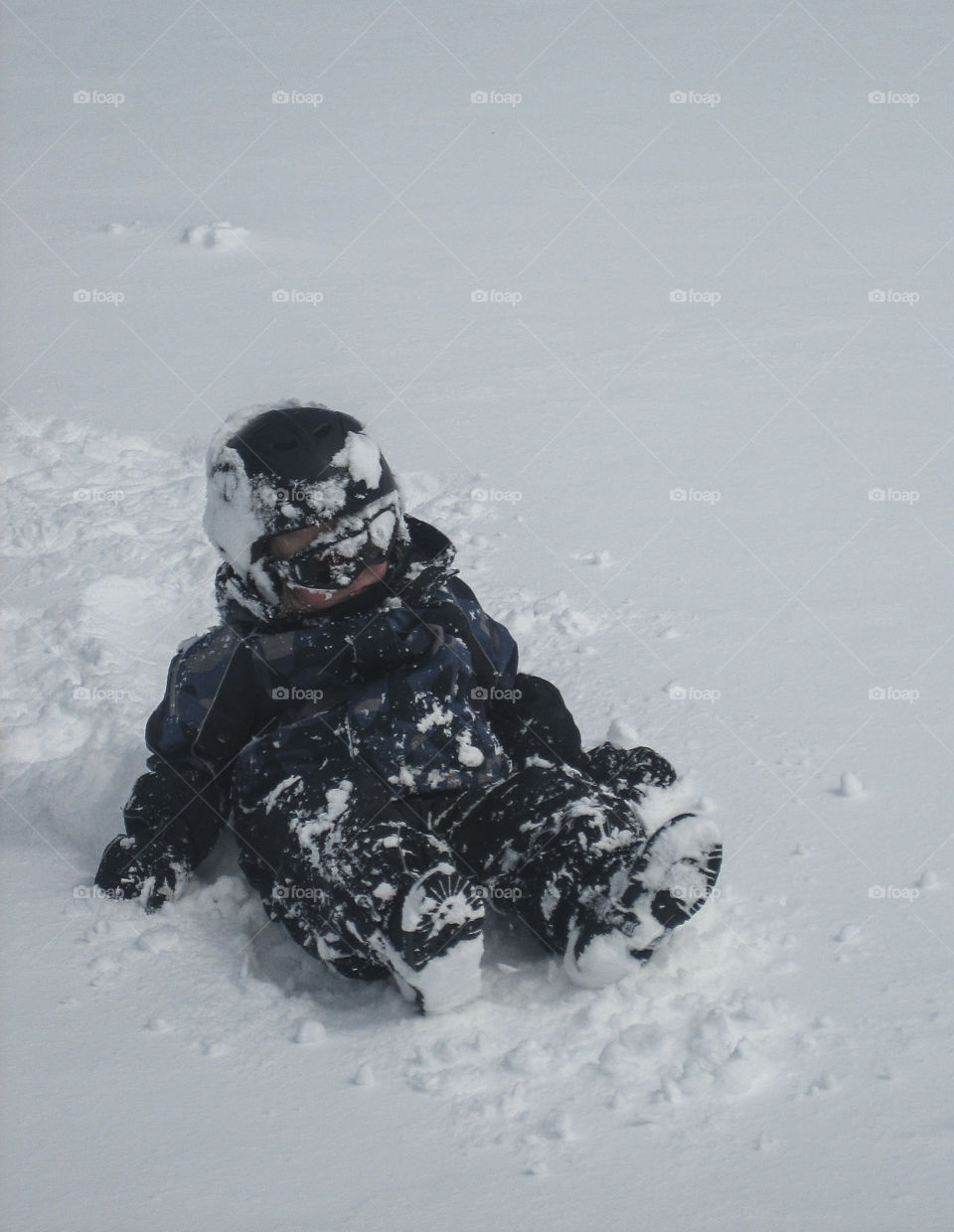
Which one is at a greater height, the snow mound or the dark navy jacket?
the dark navy jacket

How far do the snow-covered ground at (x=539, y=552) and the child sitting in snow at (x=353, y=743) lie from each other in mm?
125

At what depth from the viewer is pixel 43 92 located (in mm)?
8828

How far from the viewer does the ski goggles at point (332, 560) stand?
8.60ft

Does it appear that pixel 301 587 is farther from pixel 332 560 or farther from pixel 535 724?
pixel 535 724

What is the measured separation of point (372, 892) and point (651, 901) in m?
0.49

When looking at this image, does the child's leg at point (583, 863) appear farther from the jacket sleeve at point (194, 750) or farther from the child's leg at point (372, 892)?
the jacket sleeve at point (194, 750)

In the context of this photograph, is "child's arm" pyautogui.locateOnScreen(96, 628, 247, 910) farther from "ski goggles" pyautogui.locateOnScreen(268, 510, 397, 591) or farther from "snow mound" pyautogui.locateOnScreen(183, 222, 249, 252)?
"snow mound" pyautogui.locateOnScreen(183, 222, 249, 252)

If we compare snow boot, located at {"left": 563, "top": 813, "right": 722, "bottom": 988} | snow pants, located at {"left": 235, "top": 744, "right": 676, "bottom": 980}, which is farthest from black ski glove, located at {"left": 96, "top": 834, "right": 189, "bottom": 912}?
snow boot, located at {"left": 563, "top": 813, "right": 722, "bottom": 988}

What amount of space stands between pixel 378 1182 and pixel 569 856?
28.0 inches

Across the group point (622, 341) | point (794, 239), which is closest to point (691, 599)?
point (622, 341)

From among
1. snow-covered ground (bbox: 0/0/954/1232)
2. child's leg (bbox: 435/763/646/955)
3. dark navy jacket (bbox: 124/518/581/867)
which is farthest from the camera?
dark navy jacket (bbox: 124/518/581/867)

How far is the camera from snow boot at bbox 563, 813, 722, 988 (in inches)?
87.5

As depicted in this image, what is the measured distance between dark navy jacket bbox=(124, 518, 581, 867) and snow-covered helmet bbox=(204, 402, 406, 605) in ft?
0.42

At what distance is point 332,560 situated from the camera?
2.64 m
